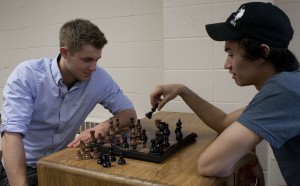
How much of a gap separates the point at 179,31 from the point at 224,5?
1.14ft

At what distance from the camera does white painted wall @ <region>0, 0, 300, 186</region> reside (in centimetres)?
199

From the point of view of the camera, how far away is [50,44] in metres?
3.02

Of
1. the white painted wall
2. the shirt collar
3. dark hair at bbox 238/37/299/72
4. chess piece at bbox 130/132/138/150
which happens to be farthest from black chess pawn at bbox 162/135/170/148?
the white painted wall

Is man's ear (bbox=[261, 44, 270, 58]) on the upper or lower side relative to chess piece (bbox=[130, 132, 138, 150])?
upper

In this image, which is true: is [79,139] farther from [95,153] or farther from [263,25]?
[263,25]

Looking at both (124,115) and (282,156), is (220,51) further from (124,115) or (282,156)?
(282,156)

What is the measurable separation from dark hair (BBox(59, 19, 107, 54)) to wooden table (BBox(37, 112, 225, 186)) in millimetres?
585

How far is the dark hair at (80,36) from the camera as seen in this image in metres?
1.58

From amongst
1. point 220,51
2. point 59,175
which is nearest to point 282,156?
point 59,175

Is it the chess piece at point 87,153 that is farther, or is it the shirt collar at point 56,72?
the shirt collar at point 56,72

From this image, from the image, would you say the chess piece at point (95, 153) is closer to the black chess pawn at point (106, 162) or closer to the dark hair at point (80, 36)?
the black chess pawn at point (106, 162)

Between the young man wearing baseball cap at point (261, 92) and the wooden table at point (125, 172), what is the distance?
0.23ft

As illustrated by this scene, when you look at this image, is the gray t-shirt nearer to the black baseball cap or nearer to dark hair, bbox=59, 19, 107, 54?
the black baseball cap

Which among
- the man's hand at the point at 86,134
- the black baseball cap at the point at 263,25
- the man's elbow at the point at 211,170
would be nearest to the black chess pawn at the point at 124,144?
the man's hand at the point at 86,134
